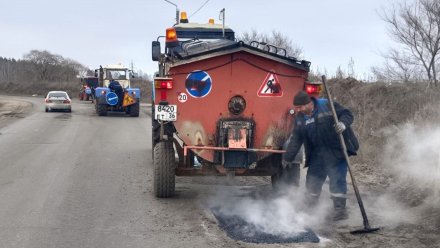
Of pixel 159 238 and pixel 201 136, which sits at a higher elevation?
pixel 201 136

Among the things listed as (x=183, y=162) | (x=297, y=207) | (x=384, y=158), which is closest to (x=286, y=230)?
(x=297, y=207)

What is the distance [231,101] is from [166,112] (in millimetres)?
843

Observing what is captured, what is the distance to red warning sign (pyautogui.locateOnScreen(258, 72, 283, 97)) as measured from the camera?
21.2 ft

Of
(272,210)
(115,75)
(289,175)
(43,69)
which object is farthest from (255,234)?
(43,69)

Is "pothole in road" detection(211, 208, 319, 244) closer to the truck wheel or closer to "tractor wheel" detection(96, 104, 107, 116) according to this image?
the truck wheel

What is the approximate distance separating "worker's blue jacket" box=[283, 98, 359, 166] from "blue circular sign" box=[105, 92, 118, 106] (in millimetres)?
17431

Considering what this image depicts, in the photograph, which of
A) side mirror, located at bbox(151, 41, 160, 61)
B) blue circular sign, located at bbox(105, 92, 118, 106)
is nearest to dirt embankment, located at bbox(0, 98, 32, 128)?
blue circular sign, located at bbox(105, 92, 118, 106)

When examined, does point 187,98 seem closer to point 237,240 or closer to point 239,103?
point 239,103

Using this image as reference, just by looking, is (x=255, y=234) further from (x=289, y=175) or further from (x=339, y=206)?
(x=289, y=175)

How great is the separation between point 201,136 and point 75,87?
199 feet

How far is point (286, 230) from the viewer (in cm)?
529

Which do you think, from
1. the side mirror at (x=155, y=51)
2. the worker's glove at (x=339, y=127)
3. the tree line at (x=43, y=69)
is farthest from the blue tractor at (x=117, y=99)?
the tree line at (x=43, y=69)

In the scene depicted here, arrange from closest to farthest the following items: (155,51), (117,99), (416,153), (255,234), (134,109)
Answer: (255,234) < (416,153) < (155,51) < (117,99) < (134,109)

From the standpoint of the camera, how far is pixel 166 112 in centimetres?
636
